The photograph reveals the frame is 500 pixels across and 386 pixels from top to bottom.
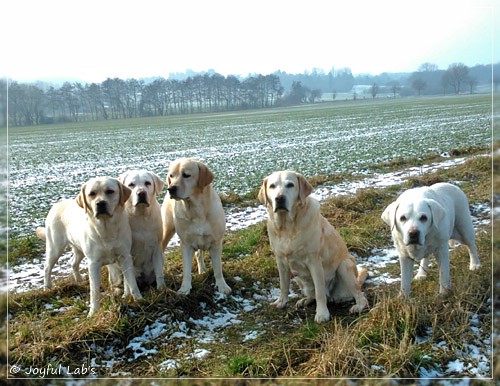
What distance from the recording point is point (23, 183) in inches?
699

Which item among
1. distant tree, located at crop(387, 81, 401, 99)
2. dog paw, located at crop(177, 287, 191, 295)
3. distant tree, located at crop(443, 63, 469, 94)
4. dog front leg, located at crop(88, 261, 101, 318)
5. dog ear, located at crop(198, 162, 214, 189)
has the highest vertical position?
distant tree, located at crop(387, 81, 401, 99)

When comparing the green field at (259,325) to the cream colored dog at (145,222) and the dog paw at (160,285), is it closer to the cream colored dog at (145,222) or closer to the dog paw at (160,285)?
the dog paw at (160,285)

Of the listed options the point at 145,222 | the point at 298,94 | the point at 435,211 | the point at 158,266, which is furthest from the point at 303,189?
the point at 298,94

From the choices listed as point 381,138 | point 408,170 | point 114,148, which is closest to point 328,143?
point 381,138

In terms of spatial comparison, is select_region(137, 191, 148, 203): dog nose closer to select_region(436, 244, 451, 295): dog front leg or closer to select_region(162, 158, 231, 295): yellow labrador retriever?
select_region(162, 158, 231, 295): yellow labrador retriever

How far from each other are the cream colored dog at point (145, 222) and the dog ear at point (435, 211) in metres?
3.34

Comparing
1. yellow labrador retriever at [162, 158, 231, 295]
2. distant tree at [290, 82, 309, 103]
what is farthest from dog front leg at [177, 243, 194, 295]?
distant tree at [290, 82, 309, 103]

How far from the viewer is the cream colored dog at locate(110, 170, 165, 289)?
5648mm

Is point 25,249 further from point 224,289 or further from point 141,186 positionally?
point 224,289

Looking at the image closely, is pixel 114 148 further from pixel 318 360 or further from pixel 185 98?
pixel 318 360

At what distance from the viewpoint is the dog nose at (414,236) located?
4.77m

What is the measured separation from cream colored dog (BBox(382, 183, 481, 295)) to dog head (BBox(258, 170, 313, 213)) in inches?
41.7

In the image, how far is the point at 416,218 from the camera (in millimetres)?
4852

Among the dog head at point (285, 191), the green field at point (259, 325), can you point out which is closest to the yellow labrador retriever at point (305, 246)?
the dog head at point (285, 191)
